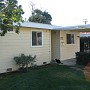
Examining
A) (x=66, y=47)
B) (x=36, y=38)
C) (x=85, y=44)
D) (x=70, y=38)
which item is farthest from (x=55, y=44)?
(x=85, y=44)

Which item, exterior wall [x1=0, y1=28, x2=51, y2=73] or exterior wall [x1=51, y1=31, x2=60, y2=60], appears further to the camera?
exterior wall [x1=51, y1=31, x2=60, y2=60]

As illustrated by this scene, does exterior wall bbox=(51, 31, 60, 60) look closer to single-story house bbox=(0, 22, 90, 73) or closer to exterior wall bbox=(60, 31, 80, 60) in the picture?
single-story house bbox=(0, 22, 90, 73)

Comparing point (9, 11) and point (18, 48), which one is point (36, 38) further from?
point (9, 11)

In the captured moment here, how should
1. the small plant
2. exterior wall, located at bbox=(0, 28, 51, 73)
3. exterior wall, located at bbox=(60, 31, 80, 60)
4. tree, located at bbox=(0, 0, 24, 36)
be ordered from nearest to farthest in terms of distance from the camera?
1. tree, located at bbox=(0, 0, 24, 36)
2. exterior wall, located at bbox=(0, 28, 51, 73)
3. the small plant
4. exterior wall, located at bbox=(60, 31, 80, 60)

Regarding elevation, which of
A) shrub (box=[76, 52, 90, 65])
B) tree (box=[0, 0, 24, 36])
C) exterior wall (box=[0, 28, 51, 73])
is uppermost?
tree (box=[0, 0, 24, 36])

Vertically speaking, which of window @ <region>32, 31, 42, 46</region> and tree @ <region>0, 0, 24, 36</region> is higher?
tree @ <region>0, 0, 24, 36</region>

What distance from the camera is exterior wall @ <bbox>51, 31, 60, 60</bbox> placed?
18.4m

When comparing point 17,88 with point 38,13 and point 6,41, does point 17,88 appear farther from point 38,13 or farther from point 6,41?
point 38,13

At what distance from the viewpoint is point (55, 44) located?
1862cm

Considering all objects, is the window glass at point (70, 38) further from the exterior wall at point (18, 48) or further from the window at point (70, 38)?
the exterior wall at point (18, 48)

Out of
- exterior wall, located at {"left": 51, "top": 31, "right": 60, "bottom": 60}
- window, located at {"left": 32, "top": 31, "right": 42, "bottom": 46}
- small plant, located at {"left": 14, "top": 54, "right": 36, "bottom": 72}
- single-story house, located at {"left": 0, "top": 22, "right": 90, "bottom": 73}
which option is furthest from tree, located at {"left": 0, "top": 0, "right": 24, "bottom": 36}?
exterior wall, located at {"left": 51, "top": 31, "right": 60, "bottom": 60}

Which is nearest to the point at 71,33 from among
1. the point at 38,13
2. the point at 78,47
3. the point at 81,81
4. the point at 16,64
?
the point at 78,47

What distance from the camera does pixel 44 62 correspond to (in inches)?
656

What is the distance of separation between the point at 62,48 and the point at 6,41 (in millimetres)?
6750
